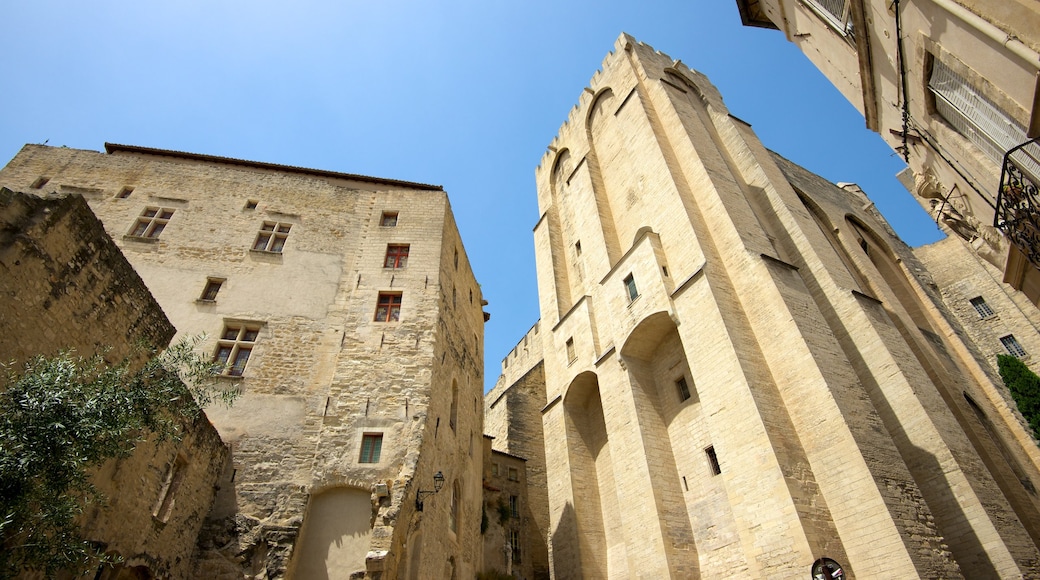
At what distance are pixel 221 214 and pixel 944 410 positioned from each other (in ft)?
63.7

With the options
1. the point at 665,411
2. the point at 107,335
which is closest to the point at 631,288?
the point at 665,411

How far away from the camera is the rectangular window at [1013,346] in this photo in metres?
20.3

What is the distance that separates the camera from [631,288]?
1612 centimetres

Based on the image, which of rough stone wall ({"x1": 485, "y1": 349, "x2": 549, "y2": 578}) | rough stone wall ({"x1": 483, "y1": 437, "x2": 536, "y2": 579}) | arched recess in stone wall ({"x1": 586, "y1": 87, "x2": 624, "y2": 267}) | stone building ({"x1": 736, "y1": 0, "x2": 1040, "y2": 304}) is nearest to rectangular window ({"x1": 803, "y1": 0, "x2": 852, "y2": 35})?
stone building ({"x1": 736, "y1": 0, "x2": 1040, "y2": 304})

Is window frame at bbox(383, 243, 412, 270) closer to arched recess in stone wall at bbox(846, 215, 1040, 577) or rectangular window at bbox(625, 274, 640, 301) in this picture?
rectangular window at bbox(625, 274, 640, 301)

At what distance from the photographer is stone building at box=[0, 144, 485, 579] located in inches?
392

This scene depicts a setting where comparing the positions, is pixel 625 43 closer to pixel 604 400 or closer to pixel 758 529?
pixel 604 400

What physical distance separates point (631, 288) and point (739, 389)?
5497 mm

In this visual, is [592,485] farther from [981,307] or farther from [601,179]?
[981,307]

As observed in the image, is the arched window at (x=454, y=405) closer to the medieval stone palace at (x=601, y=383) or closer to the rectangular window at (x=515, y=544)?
the medieval stone palace at (x=601, y=383)

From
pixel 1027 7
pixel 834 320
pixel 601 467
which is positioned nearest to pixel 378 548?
pixel 601 467

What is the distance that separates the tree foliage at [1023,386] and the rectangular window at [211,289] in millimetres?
24480

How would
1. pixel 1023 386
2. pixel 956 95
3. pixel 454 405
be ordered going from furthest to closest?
pixel 1023 386, pixel 454 405, pixel 956 95

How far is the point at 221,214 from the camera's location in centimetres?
1524
